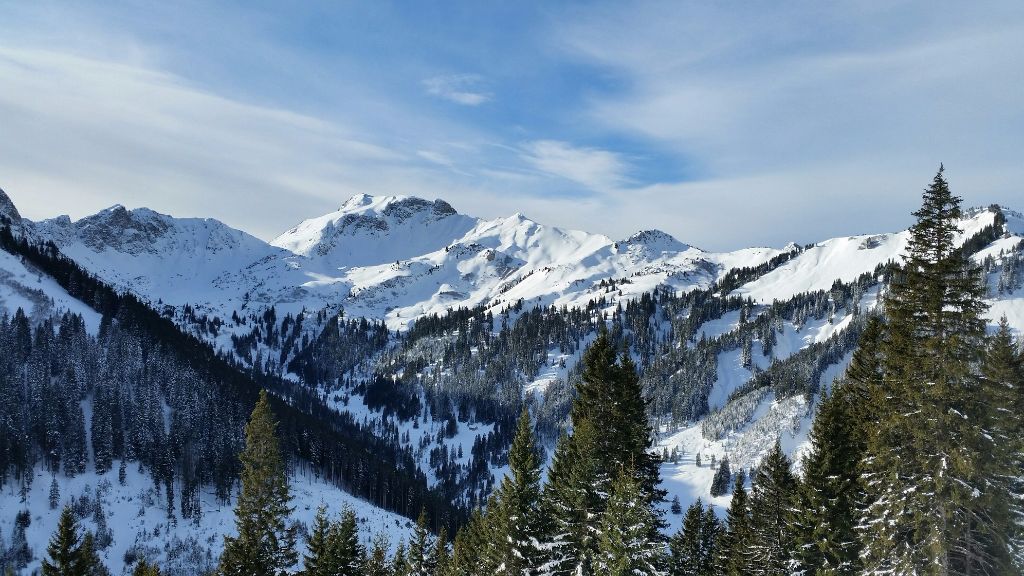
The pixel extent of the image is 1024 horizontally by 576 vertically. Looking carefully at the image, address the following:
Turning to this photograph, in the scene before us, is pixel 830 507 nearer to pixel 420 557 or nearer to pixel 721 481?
pixel 420 557

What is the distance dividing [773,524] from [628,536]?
11.5 m

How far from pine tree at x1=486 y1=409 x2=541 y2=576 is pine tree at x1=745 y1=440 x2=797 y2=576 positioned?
452 inches

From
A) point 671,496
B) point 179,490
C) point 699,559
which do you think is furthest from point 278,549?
point 671,496

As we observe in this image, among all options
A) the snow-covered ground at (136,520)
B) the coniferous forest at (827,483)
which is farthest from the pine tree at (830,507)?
the snow-covered ground at (136,520)

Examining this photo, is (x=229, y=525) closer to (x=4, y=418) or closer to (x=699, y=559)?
(x=4, y=418)

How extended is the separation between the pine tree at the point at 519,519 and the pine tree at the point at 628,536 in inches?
222

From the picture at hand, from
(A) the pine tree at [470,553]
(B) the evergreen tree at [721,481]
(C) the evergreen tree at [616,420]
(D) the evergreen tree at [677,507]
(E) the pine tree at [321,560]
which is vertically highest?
(C) the evergreen tree at [616,420]

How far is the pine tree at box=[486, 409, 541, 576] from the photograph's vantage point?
27672mm

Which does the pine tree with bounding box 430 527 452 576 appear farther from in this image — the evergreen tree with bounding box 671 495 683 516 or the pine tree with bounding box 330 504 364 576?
the evergreen tree with bounding box 671 495 683 516

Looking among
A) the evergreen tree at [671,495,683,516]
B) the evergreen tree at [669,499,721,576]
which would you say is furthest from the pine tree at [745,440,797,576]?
the evergreen tree at [671,495,683,516]

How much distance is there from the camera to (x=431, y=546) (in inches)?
2283

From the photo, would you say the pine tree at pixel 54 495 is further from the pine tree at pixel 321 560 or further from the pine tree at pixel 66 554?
the pine tree at pixel 66 554

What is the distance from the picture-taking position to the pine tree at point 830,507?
24.6 metres

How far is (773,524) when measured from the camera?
29641mm
